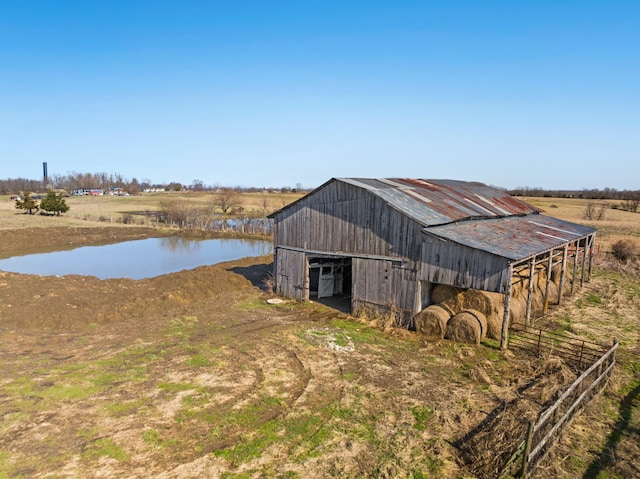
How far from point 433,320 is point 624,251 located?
24.2 meters

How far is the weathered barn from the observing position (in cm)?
1531

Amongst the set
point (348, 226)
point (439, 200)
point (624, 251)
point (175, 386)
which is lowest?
point (175, 386)

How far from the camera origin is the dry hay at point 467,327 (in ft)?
48.1

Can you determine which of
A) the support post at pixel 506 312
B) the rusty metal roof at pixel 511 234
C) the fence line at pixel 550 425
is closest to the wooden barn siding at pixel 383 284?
the rusty metal roof at pixel 511 234

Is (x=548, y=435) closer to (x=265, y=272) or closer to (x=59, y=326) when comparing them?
(x=59, y=326)

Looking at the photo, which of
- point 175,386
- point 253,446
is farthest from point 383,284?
point 253,446

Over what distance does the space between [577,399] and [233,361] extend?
31.4 ft

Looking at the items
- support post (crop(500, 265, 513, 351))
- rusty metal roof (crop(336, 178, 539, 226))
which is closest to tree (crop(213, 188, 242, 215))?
rusty metal roof (crop(336, 178, 539, 226))

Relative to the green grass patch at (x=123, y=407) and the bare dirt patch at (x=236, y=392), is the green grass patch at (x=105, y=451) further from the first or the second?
the green grass patch at (x=123, y=407)

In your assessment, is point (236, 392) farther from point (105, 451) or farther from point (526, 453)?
point (526, 453)

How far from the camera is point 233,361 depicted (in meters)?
13.0

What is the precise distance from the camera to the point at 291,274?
2111cm

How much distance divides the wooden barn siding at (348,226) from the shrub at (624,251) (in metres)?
23.5

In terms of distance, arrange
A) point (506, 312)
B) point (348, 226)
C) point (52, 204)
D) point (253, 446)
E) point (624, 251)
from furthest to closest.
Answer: point (52, 204)
point (624, 251)
point (348, 226)
point (506, 312)
point (253, 446)
